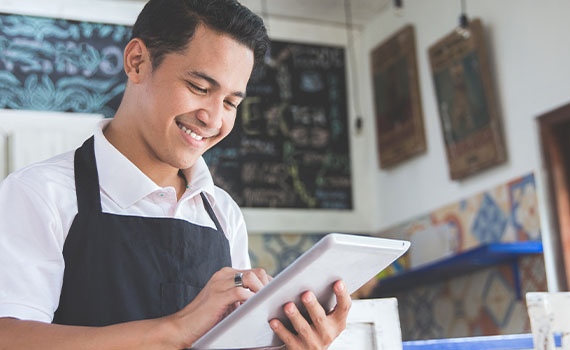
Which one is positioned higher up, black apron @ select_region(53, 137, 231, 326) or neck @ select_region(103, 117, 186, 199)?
neck @ select_region(103, 117, 186, 199)

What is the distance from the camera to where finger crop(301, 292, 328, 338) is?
1.19 metres

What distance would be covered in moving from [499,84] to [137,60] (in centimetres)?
300

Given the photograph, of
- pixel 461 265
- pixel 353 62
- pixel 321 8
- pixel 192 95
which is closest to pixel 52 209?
pixel 192 95

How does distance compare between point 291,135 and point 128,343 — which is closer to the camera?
point 128,343

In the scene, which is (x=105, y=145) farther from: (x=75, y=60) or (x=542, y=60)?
(x=75, y=60)

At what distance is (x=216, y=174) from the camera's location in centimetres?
492

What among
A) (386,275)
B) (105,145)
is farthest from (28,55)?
(105,145)

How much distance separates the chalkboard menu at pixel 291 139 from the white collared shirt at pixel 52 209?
3.41m

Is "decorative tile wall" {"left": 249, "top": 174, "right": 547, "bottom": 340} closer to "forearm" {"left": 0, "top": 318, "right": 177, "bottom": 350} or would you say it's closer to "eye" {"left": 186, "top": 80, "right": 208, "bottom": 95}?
"eye" {"left": 186, "top": 80, "right": 208, "bottom": 95}

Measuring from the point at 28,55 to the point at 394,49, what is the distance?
7.59ft

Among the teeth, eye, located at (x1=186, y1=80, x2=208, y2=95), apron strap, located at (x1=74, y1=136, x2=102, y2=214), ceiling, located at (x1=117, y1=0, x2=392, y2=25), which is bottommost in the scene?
apron strap, located at (x1=74, y1=136, x2=102, y2=214)

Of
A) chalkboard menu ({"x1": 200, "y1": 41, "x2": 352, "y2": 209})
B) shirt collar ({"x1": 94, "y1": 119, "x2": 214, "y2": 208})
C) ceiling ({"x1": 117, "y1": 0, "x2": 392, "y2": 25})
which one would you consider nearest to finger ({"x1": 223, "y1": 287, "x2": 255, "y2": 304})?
shirt collar ({"x1": 94, "y1": 119, "x2": 214, "y2": 208})

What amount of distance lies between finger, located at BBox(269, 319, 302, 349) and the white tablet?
0.01m

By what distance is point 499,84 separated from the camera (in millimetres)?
4074
